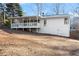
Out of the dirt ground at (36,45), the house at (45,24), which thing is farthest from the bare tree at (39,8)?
the dirt ground at (36,45)

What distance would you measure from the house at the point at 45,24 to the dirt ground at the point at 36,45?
0.10 metres

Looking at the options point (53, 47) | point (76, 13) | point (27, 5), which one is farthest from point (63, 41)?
point (27, 5)

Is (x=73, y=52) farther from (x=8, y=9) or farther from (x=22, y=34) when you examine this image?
(x=8, y=9)

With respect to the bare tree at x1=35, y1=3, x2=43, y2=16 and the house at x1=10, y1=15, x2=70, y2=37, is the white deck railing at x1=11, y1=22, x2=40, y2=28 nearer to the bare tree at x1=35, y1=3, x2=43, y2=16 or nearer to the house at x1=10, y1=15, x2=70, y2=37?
the house at x1=10, y1=15, x2=70, y2=37

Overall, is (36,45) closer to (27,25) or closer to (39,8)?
(27,25)

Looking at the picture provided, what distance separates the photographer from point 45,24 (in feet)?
15.3

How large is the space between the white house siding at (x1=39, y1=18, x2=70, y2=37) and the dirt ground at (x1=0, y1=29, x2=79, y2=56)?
0.27ft

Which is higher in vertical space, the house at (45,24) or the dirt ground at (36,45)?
the house at (45,24)

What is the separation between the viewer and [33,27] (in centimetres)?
468

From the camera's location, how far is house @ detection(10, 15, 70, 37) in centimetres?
464

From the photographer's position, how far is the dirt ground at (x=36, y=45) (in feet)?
15.1

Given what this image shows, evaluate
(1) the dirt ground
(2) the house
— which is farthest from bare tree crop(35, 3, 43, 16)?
(1) the dirt ground

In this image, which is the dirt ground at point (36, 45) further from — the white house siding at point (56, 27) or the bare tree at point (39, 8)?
the bare tree at point (39, 8)

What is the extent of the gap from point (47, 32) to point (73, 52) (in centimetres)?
51
